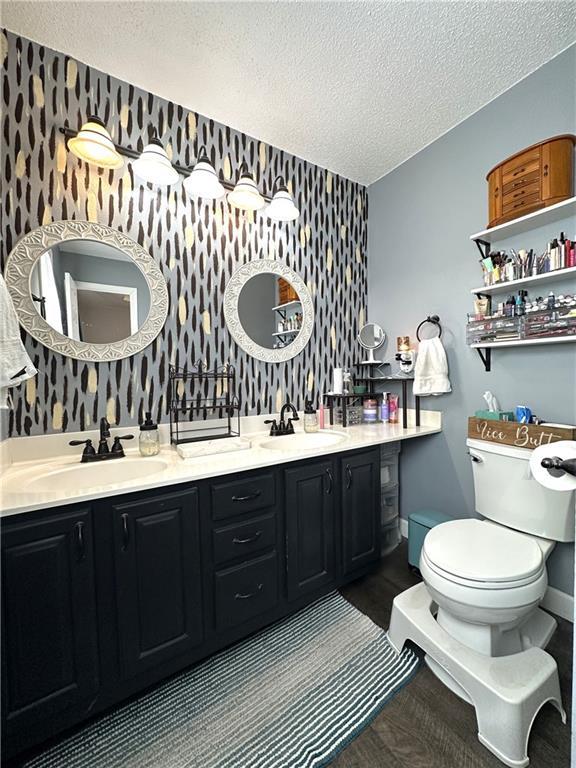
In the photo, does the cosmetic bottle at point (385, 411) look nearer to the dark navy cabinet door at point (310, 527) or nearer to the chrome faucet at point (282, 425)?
the chrome faucet at point (282, 425)

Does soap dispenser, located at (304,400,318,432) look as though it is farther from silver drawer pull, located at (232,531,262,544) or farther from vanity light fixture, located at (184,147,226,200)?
vanity light fixture, located at (184,147,226,200)

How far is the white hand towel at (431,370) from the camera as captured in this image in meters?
1.98

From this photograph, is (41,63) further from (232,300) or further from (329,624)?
(329,624)

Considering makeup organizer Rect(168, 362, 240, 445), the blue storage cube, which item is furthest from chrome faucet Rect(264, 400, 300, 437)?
the blue storage cube

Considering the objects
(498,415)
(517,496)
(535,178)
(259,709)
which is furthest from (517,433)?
(259,709)

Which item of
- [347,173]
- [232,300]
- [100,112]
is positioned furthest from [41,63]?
[347,173]

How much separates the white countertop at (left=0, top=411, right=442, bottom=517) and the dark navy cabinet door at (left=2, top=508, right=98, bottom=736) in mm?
66

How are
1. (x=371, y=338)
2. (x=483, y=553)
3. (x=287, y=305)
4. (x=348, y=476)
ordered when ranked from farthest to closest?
(x=371, y=338)
(x=287, y=305)
(x=348, y=476)
(x=483, y=553)

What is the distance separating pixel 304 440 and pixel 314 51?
77.1 inches

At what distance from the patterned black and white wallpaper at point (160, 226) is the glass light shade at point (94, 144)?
138 millimetres

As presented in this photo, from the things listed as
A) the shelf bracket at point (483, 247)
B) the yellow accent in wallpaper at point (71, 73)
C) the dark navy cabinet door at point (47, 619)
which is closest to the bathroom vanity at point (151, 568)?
the dark navy cabinet door at point (47, 619)

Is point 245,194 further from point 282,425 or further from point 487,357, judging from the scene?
point 487,357

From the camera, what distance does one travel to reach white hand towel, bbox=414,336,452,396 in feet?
6.50

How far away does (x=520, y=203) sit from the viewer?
154cm
